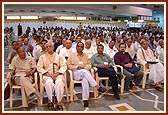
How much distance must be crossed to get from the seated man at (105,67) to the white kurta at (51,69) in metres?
0.66

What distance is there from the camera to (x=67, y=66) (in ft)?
13.4

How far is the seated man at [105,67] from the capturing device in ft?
13.5

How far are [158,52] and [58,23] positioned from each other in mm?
13330

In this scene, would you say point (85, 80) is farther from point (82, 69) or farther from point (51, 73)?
point (51, 73)

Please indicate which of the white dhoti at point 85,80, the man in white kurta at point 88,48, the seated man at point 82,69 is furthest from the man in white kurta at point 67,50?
the white dhoti at point 85,80

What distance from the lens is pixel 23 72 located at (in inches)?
147

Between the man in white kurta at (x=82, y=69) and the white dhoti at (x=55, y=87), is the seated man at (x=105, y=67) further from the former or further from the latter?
the white dhoti at (x=55, y=87)

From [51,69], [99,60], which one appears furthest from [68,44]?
[51,69]

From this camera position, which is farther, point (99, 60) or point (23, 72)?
point (99, 60)

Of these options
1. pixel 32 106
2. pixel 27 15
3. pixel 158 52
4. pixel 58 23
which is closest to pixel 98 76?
pixel 32 106

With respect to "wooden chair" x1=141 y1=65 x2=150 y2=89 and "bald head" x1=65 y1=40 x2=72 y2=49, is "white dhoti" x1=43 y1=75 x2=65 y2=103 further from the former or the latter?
"wooden chair" x1=141 y1=65 x2=150 y2=89

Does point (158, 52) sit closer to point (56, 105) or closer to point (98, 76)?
point (98, 76)

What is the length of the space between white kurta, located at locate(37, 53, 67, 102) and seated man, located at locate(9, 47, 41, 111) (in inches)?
5.9

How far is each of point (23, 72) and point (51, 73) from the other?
426 millimetres
